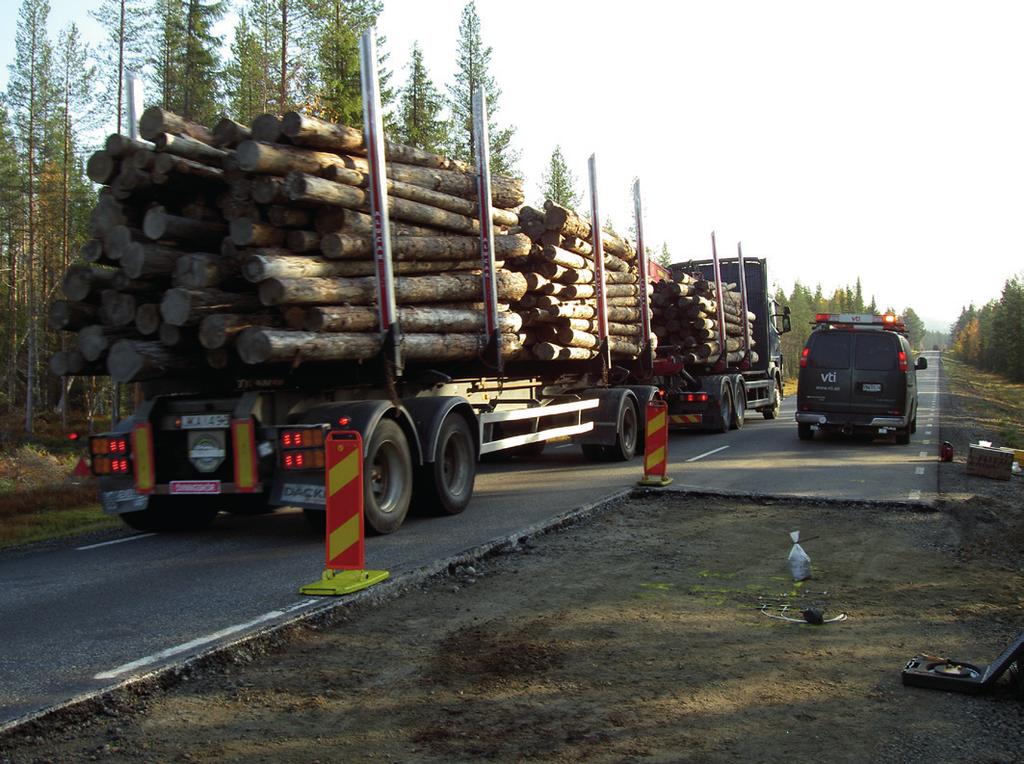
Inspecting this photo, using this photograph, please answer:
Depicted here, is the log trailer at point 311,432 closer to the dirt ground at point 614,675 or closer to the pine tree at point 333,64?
the dirt ground at point 614,675

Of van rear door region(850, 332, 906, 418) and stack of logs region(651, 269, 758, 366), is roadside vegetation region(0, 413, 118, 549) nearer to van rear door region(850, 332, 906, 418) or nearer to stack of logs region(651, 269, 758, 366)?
stack of logs region(651, 269, 758, 366)

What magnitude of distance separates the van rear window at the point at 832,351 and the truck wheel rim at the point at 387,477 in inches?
455

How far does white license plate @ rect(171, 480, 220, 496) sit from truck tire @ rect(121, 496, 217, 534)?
0.86 metres

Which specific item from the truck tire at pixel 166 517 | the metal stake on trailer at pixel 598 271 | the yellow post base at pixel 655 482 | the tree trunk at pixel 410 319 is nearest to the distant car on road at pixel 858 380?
the metal stake on trailer at pixel 598 271

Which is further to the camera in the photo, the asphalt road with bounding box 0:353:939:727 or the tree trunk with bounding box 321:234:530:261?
the tree trunk with bounding box 321:234:530:261

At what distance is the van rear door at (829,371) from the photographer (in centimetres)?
1773

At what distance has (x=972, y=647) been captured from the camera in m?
5.06

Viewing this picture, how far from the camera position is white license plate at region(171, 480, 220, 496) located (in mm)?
8281

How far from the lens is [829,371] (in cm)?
1778

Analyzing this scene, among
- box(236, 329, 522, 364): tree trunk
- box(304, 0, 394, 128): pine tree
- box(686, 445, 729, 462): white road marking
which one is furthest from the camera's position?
box(304, 0, 394, 128): pine tree

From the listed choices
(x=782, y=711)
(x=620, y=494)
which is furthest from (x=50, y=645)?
(x=620, y=494)

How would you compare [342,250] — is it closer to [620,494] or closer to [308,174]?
[308,174]

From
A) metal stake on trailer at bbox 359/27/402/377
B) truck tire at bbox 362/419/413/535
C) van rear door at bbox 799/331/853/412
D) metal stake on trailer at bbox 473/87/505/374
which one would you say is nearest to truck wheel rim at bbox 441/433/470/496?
truck tire at bbox 362/419/413/535

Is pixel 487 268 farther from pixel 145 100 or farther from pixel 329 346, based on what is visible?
pixel 145 100
